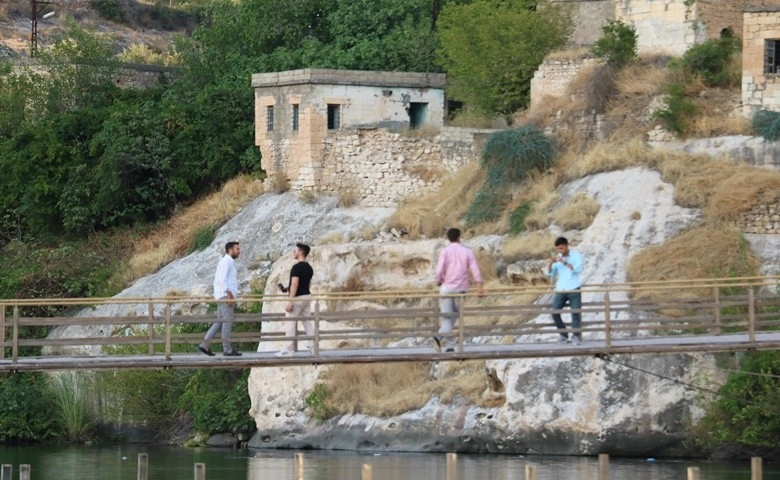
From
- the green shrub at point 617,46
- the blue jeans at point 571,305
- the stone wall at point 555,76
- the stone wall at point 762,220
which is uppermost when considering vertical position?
the green shrub at point 617,46

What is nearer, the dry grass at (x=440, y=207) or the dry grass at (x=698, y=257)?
the dry grass at (x=698, y=257)

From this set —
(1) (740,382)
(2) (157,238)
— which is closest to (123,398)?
(2) (157,238)

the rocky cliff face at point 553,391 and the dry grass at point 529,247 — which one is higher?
the dry grass at point 529,247

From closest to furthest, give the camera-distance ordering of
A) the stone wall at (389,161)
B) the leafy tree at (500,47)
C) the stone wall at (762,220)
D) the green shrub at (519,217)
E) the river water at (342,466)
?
the river water at (342,466), the stone wall at (762,220), the green shrub at (519,217), the stone wall at (389,161), the leafy tree at (500,47)

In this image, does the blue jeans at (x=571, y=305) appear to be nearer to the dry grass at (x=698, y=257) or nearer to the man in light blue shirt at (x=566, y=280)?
the man in light blue shirt at (x=566, y=280)

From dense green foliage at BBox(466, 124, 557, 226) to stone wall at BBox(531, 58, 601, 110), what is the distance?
6.64 feet

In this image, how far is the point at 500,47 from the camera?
172 ft

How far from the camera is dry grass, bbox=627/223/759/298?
4200 centimetres

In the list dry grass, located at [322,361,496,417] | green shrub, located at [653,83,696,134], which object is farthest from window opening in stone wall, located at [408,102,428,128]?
dry grass, located at [322,361,496,417]

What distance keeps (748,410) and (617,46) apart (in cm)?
1275

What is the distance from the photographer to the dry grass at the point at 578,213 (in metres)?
45.0

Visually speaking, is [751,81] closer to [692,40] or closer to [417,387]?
[692,40]

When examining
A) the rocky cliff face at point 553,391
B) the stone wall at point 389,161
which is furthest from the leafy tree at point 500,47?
the rocky cliff face at point 553,391

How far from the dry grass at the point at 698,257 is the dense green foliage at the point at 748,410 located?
2.51 m
